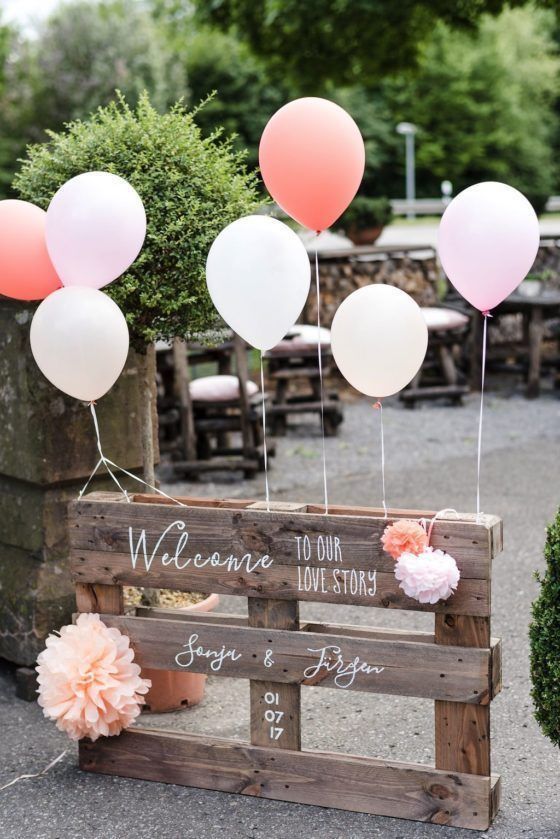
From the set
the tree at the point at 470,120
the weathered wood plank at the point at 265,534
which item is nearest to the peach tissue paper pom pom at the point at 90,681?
the weathered wood plank at the point at 265,534

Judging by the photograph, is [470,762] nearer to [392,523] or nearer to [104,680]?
[392,523]

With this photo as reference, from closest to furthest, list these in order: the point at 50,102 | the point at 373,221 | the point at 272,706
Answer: the point at 272,706, the point at 373,221, the point at 50,102

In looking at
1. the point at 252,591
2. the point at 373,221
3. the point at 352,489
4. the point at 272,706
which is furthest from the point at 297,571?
the point at 373,221

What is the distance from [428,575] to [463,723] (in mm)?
474

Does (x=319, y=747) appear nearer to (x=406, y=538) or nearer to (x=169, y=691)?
(x=169, y=691)

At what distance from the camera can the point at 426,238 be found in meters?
21.7

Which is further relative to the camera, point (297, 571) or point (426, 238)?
point (426, 238)

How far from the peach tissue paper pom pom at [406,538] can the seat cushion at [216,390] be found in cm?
412

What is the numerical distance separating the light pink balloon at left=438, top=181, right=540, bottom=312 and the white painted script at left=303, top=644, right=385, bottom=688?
1.15m

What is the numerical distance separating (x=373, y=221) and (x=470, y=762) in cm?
941

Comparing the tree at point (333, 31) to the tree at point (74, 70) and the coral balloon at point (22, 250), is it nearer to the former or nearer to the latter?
the coral balloon at point (22, 250)

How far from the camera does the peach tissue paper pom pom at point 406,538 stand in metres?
2.95

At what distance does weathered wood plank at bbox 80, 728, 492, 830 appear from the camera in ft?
9.97

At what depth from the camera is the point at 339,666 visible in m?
3.15
